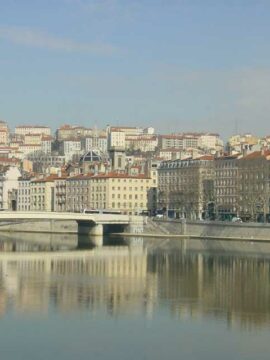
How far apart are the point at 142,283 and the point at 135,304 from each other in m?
6.10

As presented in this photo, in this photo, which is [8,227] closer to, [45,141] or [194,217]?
[194,217]

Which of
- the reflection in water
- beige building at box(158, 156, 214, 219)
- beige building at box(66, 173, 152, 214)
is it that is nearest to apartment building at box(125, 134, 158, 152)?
beige building at box(66, 173, 152, 214)

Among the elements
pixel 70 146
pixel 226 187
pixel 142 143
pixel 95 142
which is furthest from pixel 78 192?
pixel 70 146

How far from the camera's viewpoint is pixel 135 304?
32531 mm

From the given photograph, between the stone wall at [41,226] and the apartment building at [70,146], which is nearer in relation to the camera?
the stone wall at [41,226]

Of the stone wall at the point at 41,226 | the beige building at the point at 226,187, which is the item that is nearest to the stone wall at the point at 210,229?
the stone wall at the point at 41,226

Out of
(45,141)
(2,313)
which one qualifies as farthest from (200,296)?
(45,141)

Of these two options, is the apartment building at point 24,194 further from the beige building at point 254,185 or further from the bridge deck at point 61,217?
the bridge deck at point 61,217

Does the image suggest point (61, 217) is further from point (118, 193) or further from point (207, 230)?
point (118, 193)

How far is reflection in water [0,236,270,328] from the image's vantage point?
3178 cm

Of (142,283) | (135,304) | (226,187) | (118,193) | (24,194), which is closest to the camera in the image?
(135,304)

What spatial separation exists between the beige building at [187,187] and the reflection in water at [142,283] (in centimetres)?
2405

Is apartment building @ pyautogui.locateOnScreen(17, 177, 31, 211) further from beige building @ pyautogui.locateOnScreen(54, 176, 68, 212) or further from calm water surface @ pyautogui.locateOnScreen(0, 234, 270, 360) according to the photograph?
calm water surface @ pyautogui.locateOnScreen(0, 234, 270, 360)

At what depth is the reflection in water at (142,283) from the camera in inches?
1251
